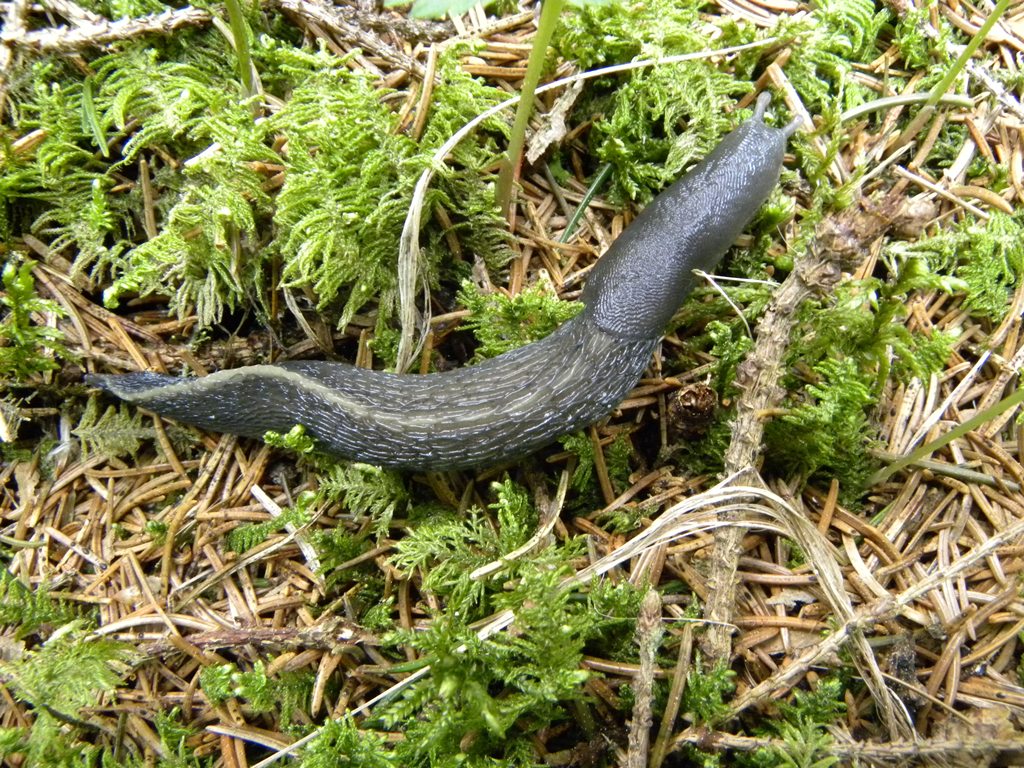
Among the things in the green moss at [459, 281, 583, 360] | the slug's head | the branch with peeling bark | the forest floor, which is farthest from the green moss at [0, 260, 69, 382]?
the branch with peeling bark

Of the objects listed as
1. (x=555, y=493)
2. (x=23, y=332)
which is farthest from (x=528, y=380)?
(x=23, y=332)

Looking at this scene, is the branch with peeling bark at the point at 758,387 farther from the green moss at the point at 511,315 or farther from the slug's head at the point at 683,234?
the green moss at the point at 511,315

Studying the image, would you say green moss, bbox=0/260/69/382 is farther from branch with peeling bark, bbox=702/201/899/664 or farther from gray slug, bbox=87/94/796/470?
branch with peeling bark, bbox=702/201/899/664

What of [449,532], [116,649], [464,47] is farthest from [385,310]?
[116,649]

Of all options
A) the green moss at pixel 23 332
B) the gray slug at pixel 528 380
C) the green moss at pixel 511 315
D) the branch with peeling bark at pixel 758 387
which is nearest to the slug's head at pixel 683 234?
the gray slug at pixel 528 380

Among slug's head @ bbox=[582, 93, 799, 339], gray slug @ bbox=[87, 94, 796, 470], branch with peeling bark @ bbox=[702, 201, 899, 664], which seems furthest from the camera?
slug's head @ bbox=[582, 93, 799, 339]

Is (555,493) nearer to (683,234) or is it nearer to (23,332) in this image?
(683,234)

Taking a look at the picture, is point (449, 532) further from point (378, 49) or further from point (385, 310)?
point (378, 49)
